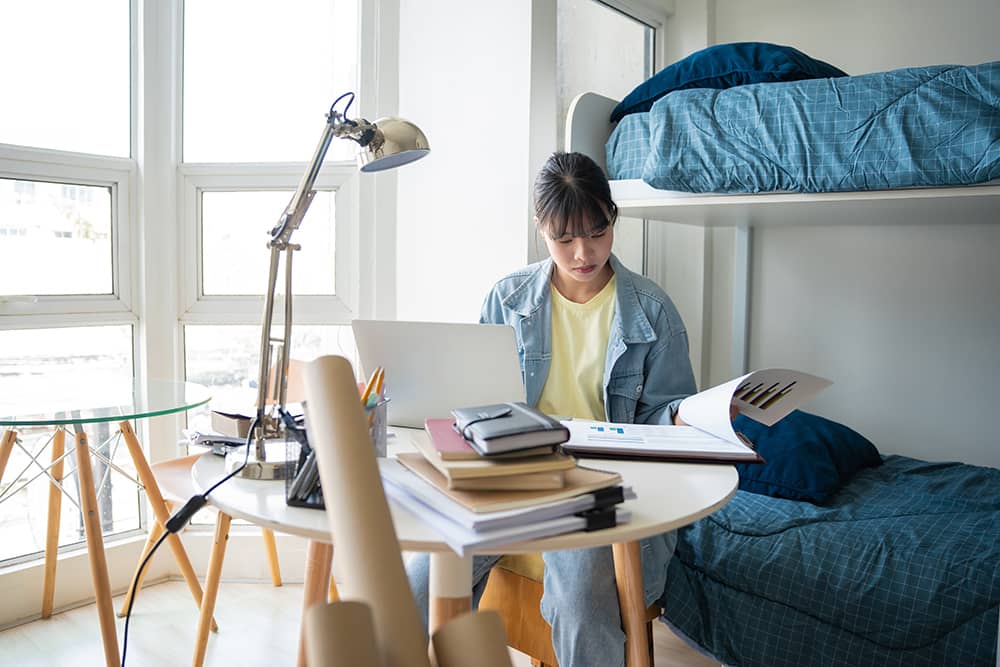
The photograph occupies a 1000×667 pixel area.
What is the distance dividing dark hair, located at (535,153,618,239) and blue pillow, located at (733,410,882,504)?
65 cm

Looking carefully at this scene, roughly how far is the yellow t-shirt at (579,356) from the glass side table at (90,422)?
0.74m

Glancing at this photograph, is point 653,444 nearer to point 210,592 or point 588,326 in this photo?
point 588,326

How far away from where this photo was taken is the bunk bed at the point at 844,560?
60.7 inches

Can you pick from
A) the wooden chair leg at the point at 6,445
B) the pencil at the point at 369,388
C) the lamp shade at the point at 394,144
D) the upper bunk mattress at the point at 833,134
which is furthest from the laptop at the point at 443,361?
the wooden chair leg at the point at 6,445

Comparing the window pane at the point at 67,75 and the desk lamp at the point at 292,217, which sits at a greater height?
the window pane at the point at 67,75

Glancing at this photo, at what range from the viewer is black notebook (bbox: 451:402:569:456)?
88cm

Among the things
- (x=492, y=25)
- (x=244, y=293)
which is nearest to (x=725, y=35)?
(x=492, y=25)

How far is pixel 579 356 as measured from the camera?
66.6 inches

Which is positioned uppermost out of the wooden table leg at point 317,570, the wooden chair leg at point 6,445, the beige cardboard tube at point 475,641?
the beige cardboard tube at point 475,641

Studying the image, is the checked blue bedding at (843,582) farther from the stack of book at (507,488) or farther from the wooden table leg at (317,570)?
the stack of book at (507,488)

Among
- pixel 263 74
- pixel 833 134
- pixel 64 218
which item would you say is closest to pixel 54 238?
pixel 64 218

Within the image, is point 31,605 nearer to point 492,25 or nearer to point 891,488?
point 492,25

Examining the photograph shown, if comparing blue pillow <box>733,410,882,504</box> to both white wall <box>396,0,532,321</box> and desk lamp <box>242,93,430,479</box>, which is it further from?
desk lamp <box>242,93,430,479</box>

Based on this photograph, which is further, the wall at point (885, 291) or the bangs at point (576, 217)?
the wall at point (885, 291)
